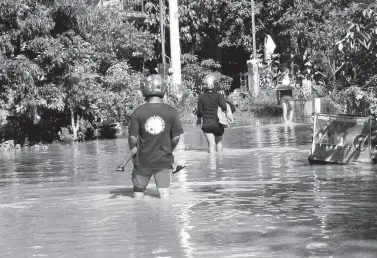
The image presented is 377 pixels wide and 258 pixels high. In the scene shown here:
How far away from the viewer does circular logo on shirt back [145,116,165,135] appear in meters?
10.5

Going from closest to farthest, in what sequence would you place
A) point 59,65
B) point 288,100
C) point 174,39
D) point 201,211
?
point 201,211, point 59,65, point 288,100, point 174,39

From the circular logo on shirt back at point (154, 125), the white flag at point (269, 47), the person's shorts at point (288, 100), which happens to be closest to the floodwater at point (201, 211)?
the circular logo on shirt back at point (154, 125)

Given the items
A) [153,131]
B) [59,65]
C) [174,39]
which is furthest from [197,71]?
[153,131]

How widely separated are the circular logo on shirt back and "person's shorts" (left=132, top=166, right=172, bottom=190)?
0.46m

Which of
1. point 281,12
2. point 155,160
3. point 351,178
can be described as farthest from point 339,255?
point 281,12

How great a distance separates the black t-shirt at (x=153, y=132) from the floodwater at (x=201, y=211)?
1.87 ft

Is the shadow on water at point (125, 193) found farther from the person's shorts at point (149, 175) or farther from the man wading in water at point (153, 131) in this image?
the man wading in water at point (153, 131)

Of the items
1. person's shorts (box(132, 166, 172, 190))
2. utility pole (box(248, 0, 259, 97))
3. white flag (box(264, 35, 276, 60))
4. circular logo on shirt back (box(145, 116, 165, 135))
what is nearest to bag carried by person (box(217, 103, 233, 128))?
person's shorts (box(132, 166, 172, 190))

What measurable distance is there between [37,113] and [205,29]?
1961cm

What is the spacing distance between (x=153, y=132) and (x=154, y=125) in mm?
84

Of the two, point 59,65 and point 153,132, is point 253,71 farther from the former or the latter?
point 153,132

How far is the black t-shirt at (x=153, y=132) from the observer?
10.5m

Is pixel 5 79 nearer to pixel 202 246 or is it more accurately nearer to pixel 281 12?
pixel 202 246

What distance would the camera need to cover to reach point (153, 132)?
10.6 m
